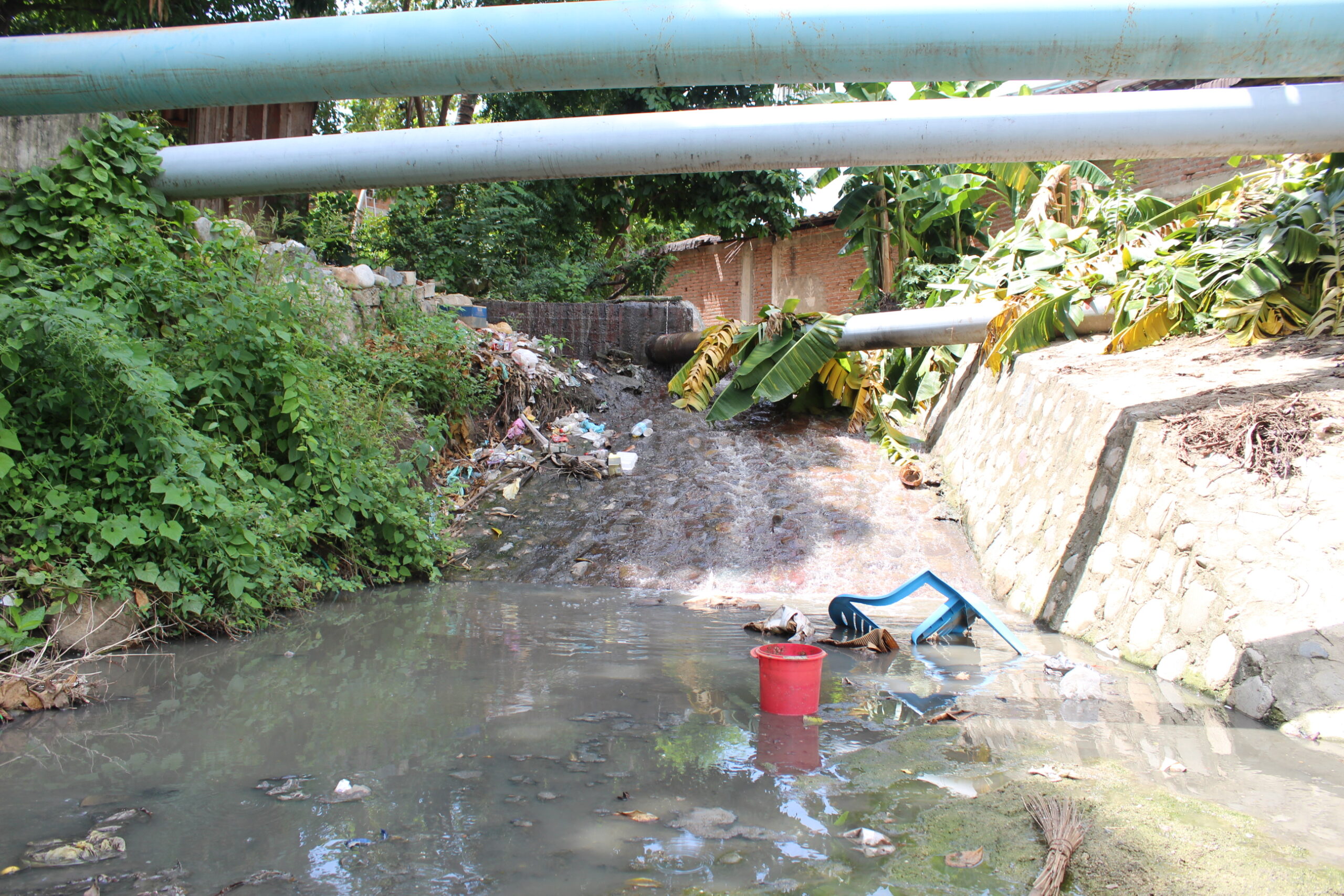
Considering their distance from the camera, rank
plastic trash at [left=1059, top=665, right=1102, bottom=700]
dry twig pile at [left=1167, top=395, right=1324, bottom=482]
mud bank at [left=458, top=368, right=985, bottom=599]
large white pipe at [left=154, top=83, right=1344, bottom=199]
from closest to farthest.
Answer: plastic trash at [left=1059, top=665, right=1102, bottom=700] → dry twig pile at [left=1167, top=395, right=1324, bottom=482] → large white pipe at [left=154, top=83, right=1344, bottom=199] → mud bank at [left=458, top=368, right=985, bottom=599]

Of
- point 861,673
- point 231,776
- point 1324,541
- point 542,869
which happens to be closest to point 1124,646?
point 1324,541

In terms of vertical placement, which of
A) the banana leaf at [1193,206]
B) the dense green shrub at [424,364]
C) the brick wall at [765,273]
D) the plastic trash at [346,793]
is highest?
the brick wall at [765,273]

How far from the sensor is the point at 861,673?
14.0 feet

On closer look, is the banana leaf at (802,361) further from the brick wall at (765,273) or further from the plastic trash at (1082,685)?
the brick wall at (765,273)

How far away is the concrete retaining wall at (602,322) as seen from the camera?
39.2ft

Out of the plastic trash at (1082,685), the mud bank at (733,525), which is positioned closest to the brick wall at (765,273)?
the mud bank at (733,525)

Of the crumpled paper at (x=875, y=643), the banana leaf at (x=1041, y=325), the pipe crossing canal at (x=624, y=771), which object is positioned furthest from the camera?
the banana leaf at (x=1041, y=325)

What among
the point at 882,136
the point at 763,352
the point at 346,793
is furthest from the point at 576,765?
the point at 763,352

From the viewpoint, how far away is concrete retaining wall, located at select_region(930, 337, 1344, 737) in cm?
338

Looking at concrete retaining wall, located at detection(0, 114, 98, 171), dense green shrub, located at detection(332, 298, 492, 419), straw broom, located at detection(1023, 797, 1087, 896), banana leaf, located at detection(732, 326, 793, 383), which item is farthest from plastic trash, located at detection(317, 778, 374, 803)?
banana leaf, located at detection(732, 326, 793, 383)

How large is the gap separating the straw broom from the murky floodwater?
73 mm

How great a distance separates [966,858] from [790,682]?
1.21 meters

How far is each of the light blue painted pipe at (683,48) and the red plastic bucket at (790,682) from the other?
2.59 metres

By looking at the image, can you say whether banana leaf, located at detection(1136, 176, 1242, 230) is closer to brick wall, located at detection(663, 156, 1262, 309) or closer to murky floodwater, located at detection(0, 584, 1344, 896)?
murky floodwater, located at detection(0, 584, 1344, 896)
